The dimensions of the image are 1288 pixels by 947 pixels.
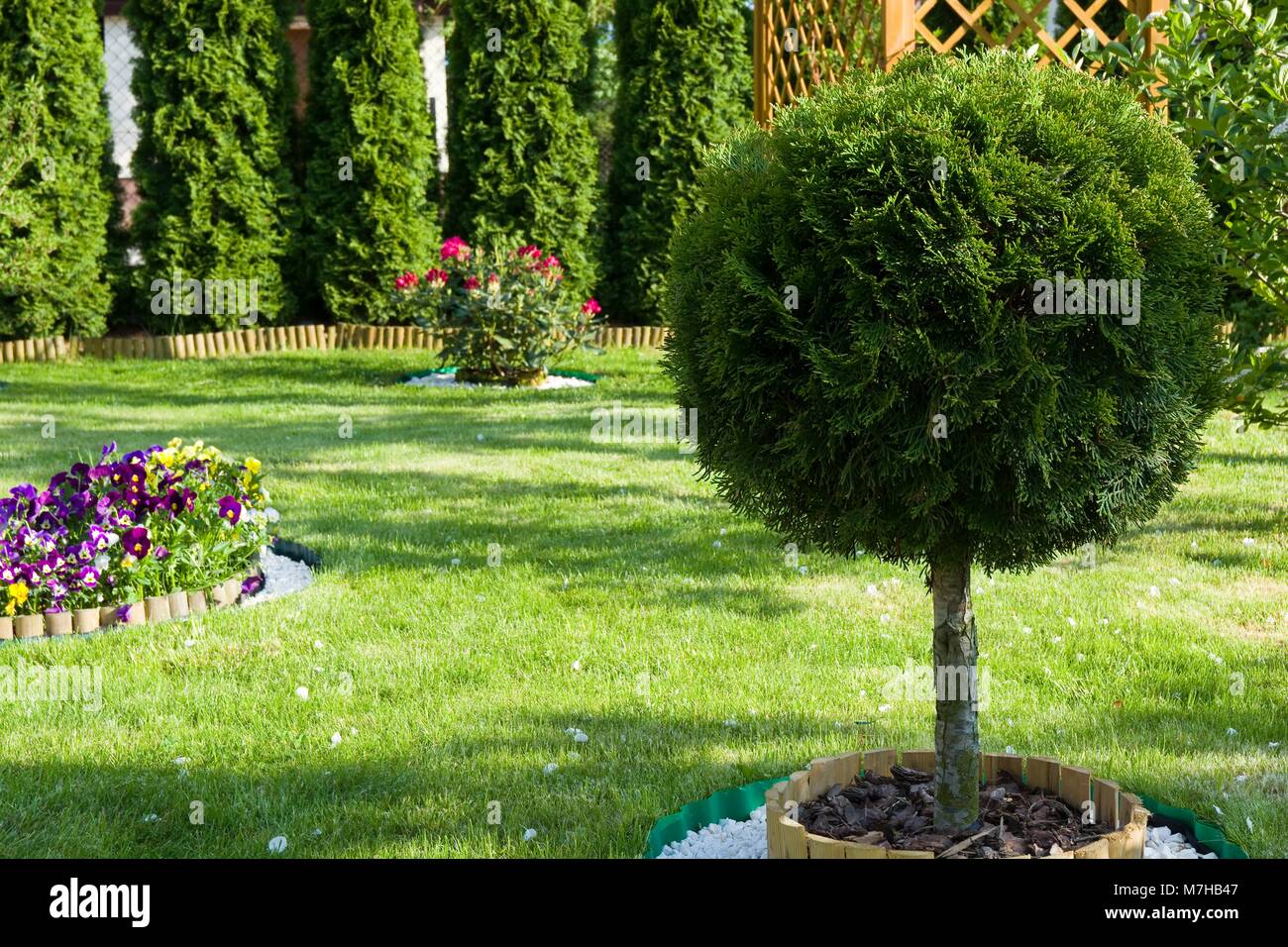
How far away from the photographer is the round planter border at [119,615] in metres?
4.72

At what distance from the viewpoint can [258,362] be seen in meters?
12.1

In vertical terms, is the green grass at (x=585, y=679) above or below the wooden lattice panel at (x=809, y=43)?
below

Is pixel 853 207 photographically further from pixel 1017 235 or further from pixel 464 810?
pixel 464 810

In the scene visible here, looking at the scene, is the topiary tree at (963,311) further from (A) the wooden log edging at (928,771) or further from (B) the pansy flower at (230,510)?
(B) the pansy flower at (230,510)

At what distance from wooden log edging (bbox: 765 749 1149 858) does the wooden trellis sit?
1867mm

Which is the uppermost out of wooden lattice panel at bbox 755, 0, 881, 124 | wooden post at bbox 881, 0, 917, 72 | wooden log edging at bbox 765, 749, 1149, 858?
wooden lattice panel at bbox 755, 0, 881, 124

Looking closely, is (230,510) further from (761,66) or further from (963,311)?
(761,66)

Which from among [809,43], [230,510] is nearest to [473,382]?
[809,43]

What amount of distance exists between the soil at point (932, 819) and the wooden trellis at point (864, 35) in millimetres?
1932

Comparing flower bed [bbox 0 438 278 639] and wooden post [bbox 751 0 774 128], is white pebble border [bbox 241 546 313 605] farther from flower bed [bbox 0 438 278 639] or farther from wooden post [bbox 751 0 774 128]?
wooden post [bbox 751 0 774 128]

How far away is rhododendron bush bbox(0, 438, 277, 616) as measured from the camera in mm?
4824

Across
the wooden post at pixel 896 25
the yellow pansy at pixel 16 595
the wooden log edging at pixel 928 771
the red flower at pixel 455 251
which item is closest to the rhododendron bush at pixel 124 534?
the yellow pansy at pixel 16 595

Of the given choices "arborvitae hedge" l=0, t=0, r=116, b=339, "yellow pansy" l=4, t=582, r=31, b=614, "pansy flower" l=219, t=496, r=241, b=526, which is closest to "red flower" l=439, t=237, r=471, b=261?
"arborvitae hedge" l=0, t=0, r=116, b=339

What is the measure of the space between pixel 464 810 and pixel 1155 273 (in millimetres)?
2120
